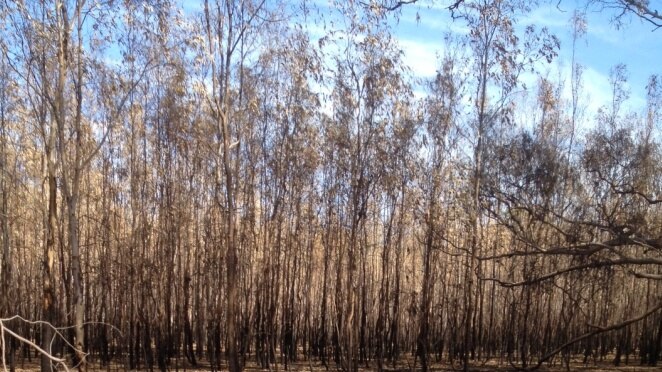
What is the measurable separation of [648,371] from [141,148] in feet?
52.7

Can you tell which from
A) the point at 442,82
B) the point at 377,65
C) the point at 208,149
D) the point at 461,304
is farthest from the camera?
the point at 461,304

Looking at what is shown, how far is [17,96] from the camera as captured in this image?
52.2ft

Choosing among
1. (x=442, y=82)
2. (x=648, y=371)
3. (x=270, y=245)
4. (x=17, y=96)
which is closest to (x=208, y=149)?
(x=270, y=245)

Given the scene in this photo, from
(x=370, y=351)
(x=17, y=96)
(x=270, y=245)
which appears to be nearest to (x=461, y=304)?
(x=370, y=351)

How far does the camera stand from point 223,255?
16.9m

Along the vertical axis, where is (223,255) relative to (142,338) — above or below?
above

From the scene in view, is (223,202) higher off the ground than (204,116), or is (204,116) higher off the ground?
(204,116)

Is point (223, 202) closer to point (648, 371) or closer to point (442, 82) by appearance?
point (442, 82)

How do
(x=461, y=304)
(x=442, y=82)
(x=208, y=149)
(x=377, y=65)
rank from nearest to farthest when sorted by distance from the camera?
1. (x=377, y=65)
2. (x=208, y=149)
3. (x=442, y=82)
4. (x=461, y=304)

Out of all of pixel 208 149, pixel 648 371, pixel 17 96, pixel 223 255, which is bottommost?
pixel 648 371

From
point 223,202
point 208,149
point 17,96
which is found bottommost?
point 223,202

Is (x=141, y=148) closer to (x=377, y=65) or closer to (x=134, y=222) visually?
(x=134, y=222)

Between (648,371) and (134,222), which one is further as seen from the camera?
(648,371)

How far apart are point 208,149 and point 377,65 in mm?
4948
